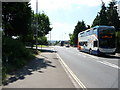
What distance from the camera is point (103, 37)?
2648 cm

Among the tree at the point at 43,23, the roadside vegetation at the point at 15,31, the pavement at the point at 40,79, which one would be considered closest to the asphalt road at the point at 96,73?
the pavement at the point at 40,79

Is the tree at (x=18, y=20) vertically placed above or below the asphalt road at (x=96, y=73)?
above

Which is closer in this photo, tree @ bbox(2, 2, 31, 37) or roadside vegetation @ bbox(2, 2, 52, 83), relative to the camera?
roadside vegetation @ bbox(2, 2, 52, 83)

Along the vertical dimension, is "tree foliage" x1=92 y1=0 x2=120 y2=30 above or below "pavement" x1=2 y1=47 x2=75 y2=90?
above

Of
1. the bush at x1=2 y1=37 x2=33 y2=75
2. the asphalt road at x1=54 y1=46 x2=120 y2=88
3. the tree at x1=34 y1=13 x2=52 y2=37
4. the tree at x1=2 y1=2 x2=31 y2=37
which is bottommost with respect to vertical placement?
the asphalt road at x1=54 y1=46 x2=120 y2=88

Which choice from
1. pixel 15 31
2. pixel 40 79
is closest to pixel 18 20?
pixel 15 31

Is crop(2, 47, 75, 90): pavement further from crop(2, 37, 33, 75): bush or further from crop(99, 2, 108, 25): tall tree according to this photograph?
crop(99, 2, 108, 25): tall tree

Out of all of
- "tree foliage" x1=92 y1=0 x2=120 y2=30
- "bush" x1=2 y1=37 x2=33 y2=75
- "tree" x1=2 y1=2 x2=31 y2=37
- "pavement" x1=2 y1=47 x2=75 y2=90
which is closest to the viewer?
"pavement" x1=2 y1=47 x2=75 y2=90

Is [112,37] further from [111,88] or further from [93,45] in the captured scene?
[111,88]

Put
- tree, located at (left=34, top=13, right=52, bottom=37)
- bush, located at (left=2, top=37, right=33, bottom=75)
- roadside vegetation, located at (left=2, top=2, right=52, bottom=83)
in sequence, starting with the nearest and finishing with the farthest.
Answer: bush, located at (left=2, top=37, right=33, bottom=75) → roadside vegetation, located at (left=2, top=2, right=52, bottom=83) → tree, located at (left=34, top=13, right=52, bottom=37)

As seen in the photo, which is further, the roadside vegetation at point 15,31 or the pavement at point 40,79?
the roadside vegetation at point 15,31

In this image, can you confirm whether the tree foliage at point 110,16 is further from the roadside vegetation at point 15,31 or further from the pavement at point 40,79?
the pavement at point 40,79

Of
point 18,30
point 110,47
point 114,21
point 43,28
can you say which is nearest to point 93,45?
point 110,47

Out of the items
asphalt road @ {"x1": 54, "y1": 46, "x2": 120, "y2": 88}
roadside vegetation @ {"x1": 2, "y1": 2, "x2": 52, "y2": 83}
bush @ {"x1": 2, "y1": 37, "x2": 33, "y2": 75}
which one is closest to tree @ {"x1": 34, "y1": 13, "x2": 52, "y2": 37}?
roadside vegetation @ {"x1": 2, "y1": 2, "x2": 52, "y2": 83}
